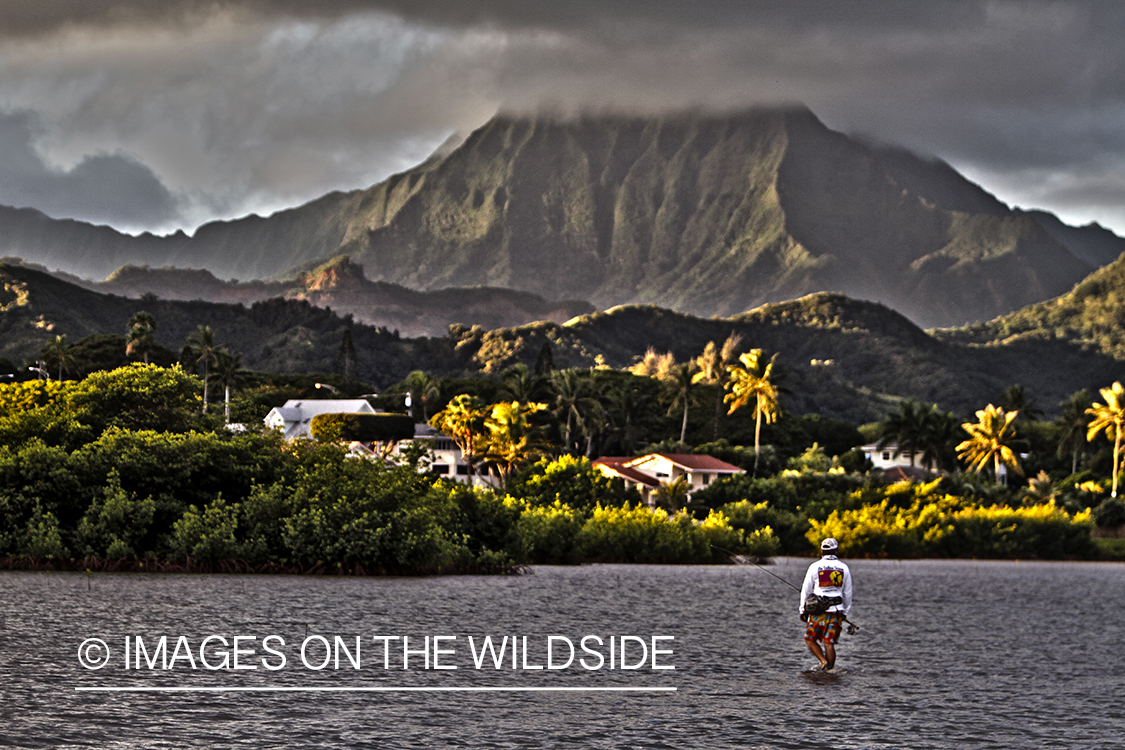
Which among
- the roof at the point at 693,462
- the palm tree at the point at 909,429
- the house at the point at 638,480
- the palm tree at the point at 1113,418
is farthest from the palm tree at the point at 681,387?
the palm tree at the point at 1113,418

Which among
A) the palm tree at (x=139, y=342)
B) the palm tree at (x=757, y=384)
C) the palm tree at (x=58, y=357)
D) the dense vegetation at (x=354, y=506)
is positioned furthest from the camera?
the palm tree at (x=139, y=342)

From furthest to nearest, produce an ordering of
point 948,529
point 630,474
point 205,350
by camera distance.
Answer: point 205,350
point 630,474
point 948,529

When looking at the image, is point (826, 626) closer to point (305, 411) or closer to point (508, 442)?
point (508, 442)

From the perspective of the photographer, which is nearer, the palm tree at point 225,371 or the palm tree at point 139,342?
the palm tree at point 225,371

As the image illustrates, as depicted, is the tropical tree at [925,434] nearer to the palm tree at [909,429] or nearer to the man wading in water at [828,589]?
the palm tree at [909,429]

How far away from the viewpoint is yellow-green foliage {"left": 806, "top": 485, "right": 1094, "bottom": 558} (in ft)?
374

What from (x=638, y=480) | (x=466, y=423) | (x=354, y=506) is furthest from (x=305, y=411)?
(x=354, y=506)

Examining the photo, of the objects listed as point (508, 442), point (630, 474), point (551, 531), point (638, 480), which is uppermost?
point (508, 442)

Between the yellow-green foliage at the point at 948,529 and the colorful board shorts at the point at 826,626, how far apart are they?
7976 centimetres

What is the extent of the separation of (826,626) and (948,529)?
90.5 m

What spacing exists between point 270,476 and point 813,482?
7103cm

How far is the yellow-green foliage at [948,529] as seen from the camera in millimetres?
114062

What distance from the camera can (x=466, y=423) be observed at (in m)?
132

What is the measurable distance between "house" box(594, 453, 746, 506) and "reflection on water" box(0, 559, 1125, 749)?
6684 centimetres
